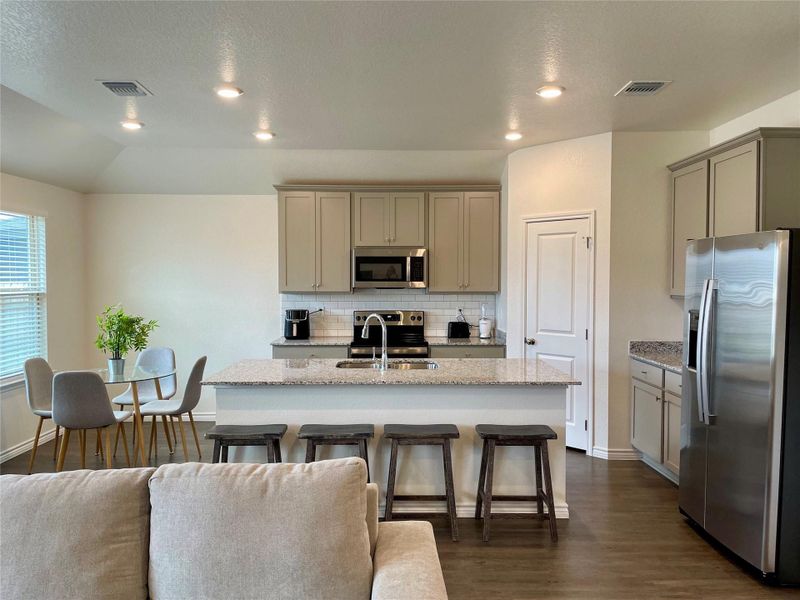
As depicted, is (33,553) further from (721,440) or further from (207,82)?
(721,440)

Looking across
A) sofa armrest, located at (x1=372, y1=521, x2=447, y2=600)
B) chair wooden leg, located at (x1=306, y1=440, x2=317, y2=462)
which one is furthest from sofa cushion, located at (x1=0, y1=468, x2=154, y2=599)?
chair wooden leg, located at (x1=306, y1=440, x2=317, y2=462)

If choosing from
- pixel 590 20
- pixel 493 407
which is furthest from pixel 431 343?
pixel 590 20

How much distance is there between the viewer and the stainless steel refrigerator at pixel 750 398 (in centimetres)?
242

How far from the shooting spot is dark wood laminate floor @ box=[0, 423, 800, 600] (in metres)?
2.43

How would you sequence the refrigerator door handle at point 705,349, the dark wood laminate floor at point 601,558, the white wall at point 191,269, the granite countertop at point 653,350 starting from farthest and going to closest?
the white wall at point 191,269, the granite countertop at point 653,350, the refrigerator door handle at point 705,349, the dark wood laminate floor at point 601,558

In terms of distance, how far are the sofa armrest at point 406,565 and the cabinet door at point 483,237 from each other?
12.5 feet

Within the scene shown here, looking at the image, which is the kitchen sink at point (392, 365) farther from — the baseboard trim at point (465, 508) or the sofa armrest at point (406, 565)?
the sofa armrest at point (406, 565)

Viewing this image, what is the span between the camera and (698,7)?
7.43ft

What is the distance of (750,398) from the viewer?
2545 millimetres

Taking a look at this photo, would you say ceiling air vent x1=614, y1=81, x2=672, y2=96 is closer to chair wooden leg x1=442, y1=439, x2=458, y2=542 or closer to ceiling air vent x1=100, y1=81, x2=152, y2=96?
chair wooden leg x1=442, y1=439, x2=458, y2=542

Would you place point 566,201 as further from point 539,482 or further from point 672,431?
point 539,482

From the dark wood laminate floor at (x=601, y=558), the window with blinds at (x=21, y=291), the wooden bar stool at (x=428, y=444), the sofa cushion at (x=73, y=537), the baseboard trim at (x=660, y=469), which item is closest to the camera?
the sofa cushion at (x=73, y=537)

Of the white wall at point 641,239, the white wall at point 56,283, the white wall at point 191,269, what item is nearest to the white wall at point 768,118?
the white wall at point 641,239

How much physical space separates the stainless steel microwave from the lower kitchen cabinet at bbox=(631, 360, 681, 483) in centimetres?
223
